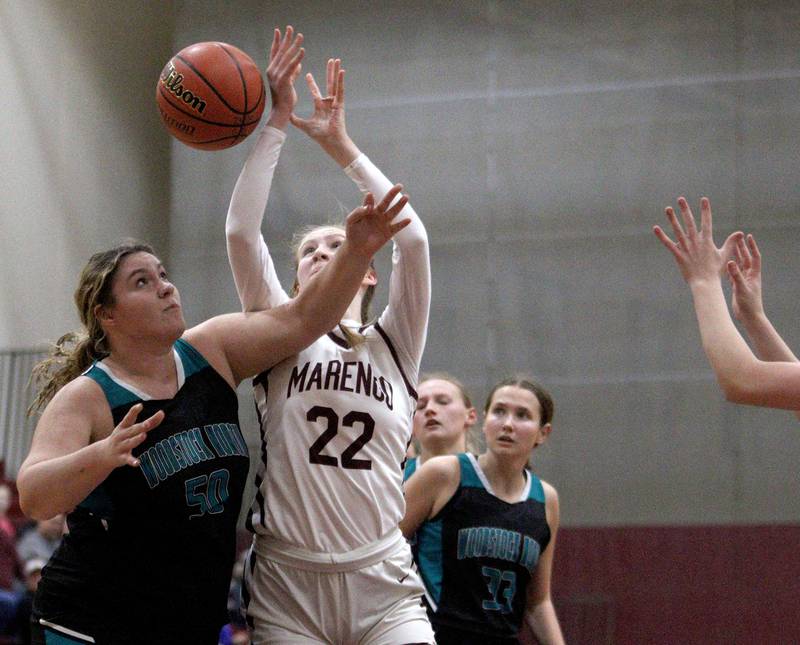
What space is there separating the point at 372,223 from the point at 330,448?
26.0 inches

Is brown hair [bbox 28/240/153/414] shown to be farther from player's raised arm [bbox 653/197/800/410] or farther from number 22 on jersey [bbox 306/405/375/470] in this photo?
player's raised arm [bbox 653/197/800/410]

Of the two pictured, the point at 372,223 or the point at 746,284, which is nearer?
the point at 746,284

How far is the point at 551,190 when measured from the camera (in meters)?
10.8

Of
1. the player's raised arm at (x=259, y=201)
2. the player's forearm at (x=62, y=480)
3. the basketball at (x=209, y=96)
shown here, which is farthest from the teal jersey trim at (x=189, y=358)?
the basketball at (x=209, y=96)

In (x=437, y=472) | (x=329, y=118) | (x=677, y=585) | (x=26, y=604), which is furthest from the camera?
(x=677, y=585)

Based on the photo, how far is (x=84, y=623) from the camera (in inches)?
114

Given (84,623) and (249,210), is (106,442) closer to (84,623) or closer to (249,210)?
(84,623)

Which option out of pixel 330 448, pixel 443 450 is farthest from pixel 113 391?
pixel 443 450

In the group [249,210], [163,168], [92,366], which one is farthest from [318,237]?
[163,168]

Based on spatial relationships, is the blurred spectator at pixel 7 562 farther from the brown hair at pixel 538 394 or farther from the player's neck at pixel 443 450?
the brown hair at pixel 538 394

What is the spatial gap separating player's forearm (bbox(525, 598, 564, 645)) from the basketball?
7.25 ft

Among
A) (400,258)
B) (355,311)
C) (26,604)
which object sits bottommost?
(26,604)

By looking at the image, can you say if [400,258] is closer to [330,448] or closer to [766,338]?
[330,448]

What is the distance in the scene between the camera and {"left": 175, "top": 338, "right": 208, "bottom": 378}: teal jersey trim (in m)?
3.17
